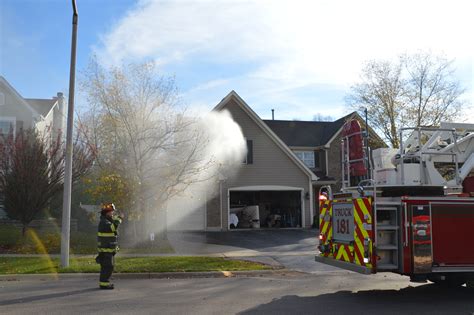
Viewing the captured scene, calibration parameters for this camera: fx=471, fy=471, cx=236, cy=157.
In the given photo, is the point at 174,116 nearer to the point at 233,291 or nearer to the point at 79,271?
the point at 79,271

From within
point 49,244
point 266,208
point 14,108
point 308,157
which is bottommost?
point 49,244

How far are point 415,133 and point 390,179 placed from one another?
162cm

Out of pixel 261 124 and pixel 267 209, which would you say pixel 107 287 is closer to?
pixel 261 124

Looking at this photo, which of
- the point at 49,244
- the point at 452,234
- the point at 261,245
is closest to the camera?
the point at 452,234

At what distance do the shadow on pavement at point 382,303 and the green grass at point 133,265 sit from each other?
3.39m

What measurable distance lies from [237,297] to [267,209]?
718 inches

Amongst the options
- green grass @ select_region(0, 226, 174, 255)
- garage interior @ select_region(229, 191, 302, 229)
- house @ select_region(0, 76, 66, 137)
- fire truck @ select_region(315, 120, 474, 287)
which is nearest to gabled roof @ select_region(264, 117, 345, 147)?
garage interior @ select_region(229, 191, 302, 229)

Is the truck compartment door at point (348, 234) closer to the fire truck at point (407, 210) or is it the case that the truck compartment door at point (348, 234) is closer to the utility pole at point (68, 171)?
the fire truck at point (407, 210)

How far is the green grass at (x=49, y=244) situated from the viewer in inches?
519

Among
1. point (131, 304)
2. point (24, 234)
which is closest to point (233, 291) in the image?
point (131, 304)

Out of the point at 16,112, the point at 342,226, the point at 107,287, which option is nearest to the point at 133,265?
the point at 107,287

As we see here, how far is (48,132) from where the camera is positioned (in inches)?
703

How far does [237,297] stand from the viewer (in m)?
7.67

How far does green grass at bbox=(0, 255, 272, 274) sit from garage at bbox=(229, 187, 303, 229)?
34.5 feet
